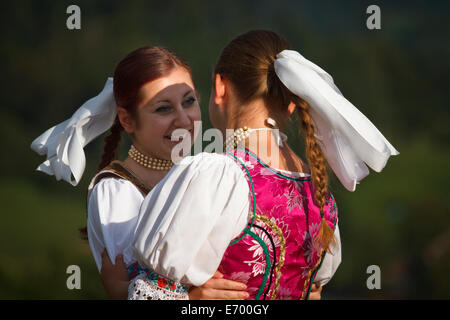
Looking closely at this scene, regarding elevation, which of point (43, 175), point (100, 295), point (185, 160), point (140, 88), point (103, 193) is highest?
point (140, 88)

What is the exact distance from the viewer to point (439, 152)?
5.69m

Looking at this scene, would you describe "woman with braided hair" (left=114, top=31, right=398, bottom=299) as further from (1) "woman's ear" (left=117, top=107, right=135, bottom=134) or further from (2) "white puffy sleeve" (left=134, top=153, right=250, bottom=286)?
(1) "woman's ear" (left=117, top=107, right=135, bottom=134)

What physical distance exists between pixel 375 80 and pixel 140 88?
4139mm

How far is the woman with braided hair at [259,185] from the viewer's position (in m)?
1.42

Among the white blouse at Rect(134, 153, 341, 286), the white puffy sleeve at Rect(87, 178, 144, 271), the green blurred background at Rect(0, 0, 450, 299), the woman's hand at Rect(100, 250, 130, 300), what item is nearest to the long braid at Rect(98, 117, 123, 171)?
the white puffy sleeve at Rect(87, 178, 144, 271)

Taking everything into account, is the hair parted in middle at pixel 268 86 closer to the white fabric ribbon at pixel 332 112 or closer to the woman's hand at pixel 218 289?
the white fabric ribbon at pixel 332 112

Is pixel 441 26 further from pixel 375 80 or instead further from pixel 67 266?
pixel 67 266

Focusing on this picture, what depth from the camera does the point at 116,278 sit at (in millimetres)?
1804

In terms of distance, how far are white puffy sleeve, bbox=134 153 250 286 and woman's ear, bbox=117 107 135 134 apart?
77cm

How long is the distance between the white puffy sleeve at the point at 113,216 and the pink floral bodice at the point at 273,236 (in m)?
0.47

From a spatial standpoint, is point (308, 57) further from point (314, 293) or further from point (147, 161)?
point (314, 293)

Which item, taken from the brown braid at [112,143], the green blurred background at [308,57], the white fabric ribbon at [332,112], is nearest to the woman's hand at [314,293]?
the white fabric ribbon at [332,112]

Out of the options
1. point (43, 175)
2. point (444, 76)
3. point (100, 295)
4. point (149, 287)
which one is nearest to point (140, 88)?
point (149, 287)

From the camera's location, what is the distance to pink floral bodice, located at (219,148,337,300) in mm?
1490
